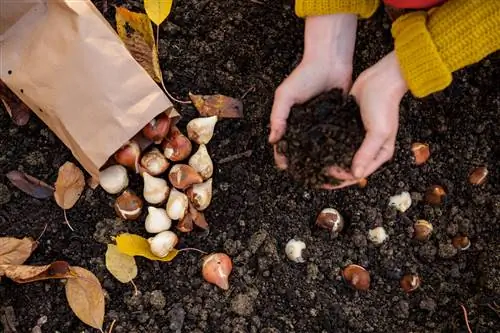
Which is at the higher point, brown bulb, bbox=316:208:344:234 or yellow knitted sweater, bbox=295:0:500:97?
yellow knitted sweater, bbox=295:0:500:97

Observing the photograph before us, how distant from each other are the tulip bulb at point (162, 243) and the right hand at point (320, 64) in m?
0.24

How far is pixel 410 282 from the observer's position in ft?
4.12

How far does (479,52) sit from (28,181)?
84 cm

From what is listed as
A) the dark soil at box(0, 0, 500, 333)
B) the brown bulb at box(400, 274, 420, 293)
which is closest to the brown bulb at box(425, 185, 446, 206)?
the dark soil at box(0, 0, 500, 333)

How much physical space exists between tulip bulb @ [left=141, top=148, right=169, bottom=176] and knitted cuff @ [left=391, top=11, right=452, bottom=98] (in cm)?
47

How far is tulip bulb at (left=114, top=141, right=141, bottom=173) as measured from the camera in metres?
1.24

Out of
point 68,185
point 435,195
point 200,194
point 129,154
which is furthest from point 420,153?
point 68,185

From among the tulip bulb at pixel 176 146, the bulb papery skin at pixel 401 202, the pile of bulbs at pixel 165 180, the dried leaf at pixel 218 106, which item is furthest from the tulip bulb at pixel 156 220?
the bulb papery skin at pixel 401 202

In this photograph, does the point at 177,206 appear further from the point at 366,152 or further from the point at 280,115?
the point at 366,152

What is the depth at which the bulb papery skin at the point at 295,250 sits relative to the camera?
126cm

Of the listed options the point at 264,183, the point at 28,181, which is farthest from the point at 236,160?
the point at 28,181

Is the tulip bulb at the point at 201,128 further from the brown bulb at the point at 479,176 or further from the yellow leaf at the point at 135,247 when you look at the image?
the brown bulb at the point at 479,176

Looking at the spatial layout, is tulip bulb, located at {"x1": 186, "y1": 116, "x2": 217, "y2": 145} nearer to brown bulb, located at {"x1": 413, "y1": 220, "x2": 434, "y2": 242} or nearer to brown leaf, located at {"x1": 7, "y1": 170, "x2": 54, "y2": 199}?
brown leaf, located at {"x1": 7, "y1": 170, "x2": 54, "y2": 199}

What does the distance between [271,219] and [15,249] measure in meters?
0.48
